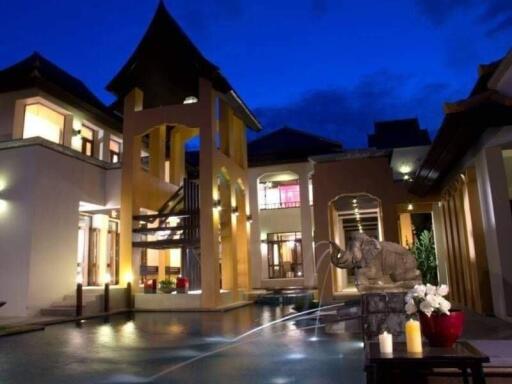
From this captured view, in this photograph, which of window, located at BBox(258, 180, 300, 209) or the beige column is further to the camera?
window, located at BBox(258, 180, 300, 209)

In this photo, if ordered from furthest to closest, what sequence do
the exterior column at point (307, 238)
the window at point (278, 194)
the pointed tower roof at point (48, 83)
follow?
1. the window at point (278, 194)
2. the exterior column at point (307, 238)
3. the pointed tower roof at point (48, 83)

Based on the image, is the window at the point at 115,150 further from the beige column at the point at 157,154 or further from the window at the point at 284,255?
the window at the point at 284,255

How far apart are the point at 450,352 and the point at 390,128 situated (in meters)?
21.0

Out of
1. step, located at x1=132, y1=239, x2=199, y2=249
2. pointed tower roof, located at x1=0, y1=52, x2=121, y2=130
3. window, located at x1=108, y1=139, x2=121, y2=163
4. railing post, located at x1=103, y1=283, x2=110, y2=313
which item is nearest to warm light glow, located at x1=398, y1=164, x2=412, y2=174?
step, located at x1=132, y1=239, x2=199, y2=249

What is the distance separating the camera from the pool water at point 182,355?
4.67 m

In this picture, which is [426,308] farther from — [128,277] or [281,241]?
[281,241]

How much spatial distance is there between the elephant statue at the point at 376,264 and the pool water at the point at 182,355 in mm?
978

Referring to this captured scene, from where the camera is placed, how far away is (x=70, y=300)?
12703 mm

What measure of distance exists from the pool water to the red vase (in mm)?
1007

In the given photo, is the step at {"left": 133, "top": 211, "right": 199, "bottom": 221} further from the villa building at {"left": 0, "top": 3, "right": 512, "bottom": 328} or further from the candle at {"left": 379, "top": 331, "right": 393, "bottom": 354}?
the candle at {"left": 379, "top": 331, "right": 393, "bottom": 354}

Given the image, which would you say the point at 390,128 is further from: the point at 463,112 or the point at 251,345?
the point at 251,345

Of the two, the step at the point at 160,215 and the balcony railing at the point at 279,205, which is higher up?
the balcony railing at the point at 279,205

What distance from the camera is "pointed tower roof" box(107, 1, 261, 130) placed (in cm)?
1498

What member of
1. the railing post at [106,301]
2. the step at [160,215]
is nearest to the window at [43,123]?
the step at [160,215]
